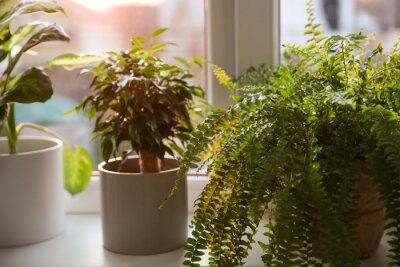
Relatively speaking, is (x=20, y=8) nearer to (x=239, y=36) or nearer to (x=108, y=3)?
(x=108, y=3)

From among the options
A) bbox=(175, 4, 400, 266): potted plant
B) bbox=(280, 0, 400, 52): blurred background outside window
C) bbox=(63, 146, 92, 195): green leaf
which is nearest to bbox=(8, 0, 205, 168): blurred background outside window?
bbox=(63, 146, 92, 195): green leaf

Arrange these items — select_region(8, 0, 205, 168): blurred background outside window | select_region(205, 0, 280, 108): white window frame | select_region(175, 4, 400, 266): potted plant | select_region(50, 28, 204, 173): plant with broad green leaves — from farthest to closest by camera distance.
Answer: select_region(8, 0, 205, 168): blurred background outside window, select_region(205, 0, 280, 108): white window frame, select_region(50, 28, 204, 173): plant with broad green leaves, select_region(175, 4, 400, 266): potted plant

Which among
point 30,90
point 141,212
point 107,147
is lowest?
point 141,212

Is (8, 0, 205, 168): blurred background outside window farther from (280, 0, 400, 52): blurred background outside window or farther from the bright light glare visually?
(280, 0, 400, 52): blurred background outside window

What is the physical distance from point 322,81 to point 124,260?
557 mm

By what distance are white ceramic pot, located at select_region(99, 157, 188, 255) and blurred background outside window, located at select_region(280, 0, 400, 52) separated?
575mm

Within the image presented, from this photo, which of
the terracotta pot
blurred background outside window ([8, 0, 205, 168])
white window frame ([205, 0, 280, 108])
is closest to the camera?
the terracotta pot

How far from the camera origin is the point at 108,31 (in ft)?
5.68

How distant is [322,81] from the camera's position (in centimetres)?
115

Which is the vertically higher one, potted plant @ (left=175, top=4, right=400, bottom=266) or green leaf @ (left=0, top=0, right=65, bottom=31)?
green leaf @ (left=0, top=0, right=65, bottom=31)

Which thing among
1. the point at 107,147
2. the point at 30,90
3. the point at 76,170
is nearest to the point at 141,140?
the point at 107,147

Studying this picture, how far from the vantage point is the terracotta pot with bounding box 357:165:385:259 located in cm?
111

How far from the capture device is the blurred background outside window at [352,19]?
1.64 m

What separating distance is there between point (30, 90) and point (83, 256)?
1.25ft
